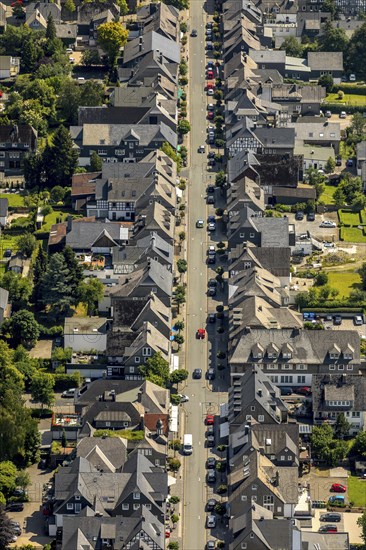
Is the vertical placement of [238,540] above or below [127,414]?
below

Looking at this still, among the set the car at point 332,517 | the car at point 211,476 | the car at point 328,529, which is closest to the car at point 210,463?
the car at point 211,476

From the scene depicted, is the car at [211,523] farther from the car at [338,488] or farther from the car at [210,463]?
the car at [338,488]

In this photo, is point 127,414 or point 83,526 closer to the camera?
point 83,526

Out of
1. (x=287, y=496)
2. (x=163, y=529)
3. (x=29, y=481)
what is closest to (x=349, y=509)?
(x=287, y=496)

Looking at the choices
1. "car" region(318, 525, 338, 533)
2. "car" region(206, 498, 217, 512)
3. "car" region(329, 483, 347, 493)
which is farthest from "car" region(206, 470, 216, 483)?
"car" region(318, 525, 338, 533)

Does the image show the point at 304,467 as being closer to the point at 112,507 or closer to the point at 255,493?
the point at 255,493

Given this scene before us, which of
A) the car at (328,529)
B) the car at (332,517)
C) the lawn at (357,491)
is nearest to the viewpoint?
Result: the car at (328,529)
